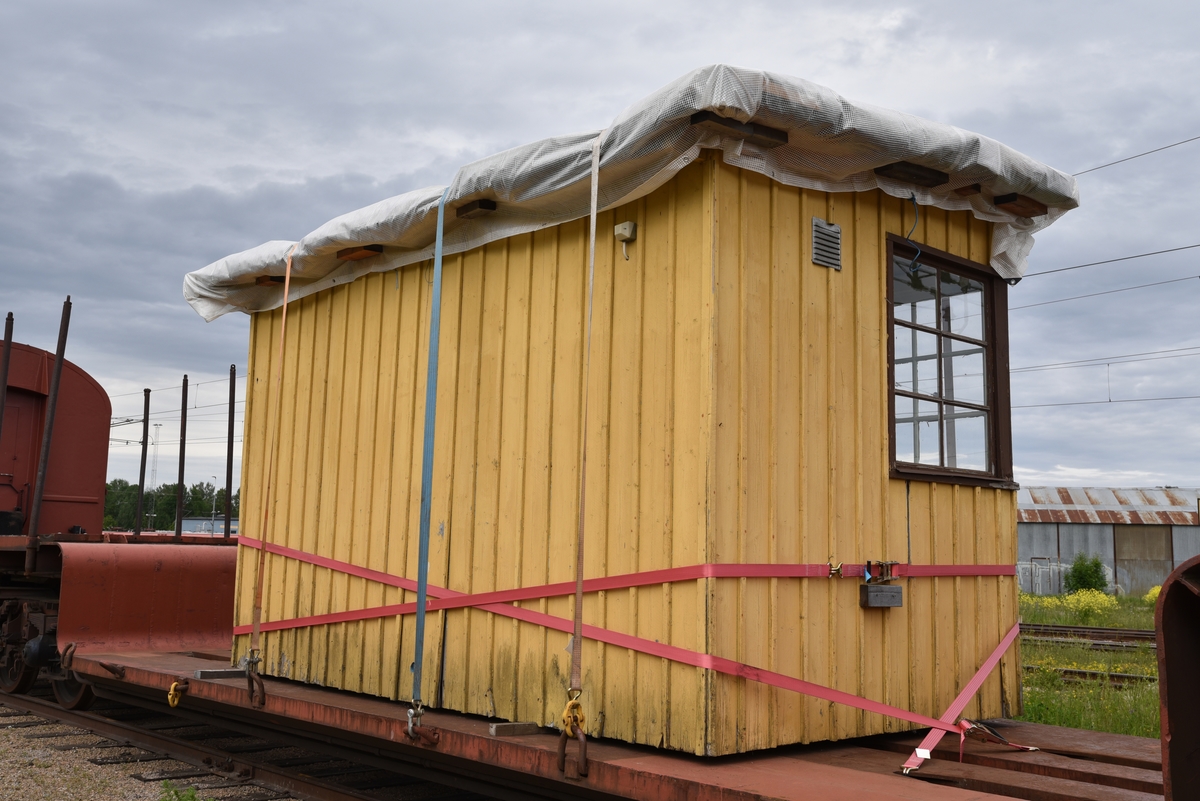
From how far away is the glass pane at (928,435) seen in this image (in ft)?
17.5

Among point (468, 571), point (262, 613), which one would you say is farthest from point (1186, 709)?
point (262, 613)

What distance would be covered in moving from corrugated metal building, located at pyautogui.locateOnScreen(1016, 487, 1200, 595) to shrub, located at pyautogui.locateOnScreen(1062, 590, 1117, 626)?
10.7 metres

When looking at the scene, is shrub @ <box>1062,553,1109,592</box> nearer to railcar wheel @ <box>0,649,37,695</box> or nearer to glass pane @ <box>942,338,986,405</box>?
glass pane @ <box>942,338,986,405</box>

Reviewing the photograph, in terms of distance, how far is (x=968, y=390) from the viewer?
219 inches

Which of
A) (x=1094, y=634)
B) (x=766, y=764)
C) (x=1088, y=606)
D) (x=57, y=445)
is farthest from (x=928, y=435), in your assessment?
(x=1088, y=606)

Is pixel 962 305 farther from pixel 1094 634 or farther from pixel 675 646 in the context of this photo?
pixel 1094 634

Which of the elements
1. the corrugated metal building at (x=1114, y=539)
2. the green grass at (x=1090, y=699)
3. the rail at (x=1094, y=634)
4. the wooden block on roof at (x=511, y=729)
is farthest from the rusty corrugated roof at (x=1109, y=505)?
the wooden block on roof at (x=511, y=729)

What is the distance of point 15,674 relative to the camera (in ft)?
31.3

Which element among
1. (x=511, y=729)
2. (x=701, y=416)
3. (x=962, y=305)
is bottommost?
(x=511, y=729)

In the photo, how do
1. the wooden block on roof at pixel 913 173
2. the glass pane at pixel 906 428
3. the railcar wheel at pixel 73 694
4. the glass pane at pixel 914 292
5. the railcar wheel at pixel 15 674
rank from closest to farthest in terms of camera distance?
1. the wooden block on roof at pixel 913 173
2. the glass pane at pixel 906 428
3. the glass pane at pixel 914 292
4. the railcar wheel at pixel 73 694
5. the railcar wheel at pixel 15 674

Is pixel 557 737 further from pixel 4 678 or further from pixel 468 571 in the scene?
pixel 4 678

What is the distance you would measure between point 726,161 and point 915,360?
1.69 meters

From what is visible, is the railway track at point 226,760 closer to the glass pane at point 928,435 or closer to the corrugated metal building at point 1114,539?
the glass pane at point 928,435

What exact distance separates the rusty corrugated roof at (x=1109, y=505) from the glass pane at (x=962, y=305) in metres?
30.2
